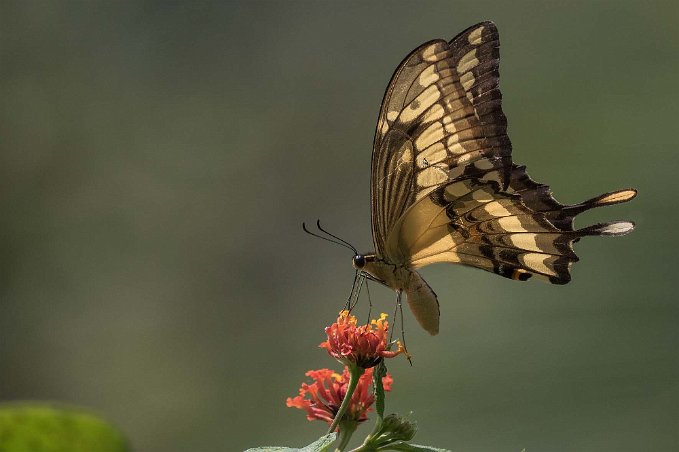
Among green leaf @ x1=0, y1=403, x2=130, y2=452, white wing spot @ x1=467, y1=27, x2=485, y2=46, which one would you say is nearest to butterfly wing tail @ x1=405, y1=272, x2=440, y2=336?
white wing spot @ x1=467, y1=27, x2=485, y2=46

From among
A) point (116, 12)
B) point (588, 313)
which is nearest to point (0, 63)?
point (116, 12)

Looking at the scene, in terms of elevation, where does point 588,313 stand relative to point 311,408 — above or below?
above

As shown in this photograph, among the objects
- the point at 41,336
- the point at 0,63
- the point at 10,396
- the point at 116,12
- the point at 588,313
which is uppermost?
the point at 116,12

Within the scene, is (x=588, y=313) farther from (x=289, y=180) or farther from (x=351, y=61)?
(x=351, y=61)

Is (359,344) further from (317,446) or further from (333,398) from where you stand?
(317,446)

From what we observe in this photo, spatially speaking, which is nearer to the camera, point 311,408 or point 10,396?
point 311,408

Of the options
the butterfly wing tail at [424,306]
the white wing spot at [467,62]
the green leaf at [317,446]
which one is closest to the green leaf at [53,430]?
the green leaf at [317,446]

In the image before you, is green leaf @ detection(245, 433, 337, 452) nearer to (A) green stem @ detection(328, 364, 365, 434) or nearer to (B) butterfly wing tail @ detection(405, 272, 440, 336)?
(A) green stem @ detection(328, 364, 365, 434)

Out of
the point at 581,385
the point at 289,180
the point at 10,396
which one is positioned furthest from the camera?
the point at 289,180

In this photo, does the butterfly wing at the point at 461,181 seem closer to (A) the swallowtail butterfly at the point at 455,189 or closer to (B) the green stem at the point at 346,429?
(A) the swallowtail butterfly at the point at 455,189
